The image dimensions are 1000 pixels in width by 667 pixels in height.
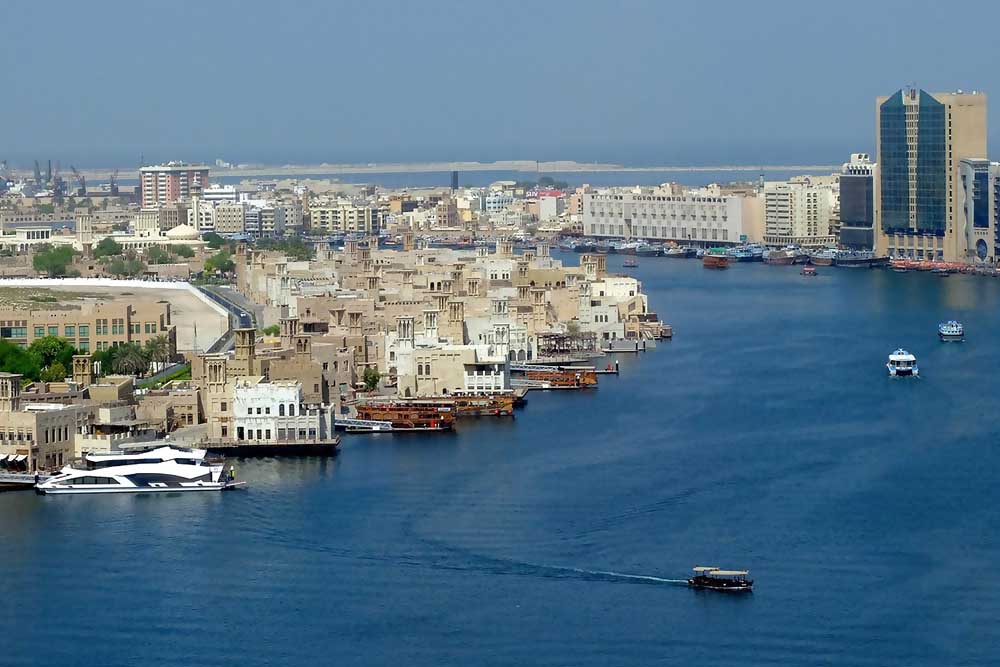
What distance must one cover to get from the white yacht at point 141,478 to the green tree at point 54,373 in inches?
145

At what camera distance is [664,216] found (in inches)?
1962

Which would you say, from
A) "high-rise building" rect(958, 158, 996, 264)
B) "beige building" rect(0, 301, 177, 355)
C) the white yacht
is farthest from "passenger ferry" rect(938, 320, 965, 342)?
"high-rise building" rect(958, 158, 996, 264)

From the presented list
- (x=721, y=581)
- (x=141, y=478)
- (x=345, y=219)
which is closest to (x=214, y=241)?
(x=345, y=219)

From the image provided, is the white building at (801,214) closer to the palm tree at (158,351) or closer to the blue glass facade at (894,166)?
the blue glass facade at (894,166)

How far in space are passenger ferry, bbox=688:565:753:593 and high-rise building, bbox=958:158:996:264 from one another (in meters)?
26.9

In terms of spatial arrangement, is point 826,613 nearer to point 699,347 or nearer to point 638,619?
point 638,619

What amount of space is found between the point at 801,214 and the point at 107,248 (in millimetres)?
14069

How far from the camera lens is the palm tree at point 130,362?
21.2m

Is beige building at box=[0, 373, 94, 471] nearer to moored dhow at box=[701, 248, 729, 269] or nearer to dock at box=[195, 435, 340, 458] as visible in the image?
dock at box=[195, 435, 340, 458]

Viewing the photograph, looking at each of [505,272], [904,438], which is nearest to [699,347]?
[505,272]

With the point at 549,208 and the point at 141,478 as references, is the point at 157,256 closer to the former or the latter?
the point at 549,208

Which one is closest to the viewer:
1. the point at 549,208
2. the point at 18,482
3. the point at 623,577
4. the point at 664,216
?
the point at 623,577

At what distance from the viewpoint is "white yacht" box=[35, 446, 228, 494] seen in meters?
16.4

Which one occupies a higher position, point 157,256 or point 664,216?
point 664,216
